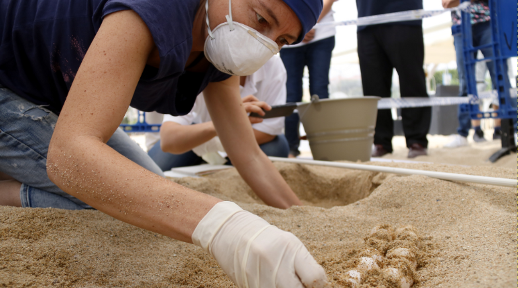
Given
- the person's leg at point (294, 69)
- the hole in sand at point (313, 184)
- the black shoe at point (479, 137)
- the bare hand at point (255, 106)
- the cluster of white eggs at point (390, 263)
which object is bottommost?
the black shoe at point (479, 137)

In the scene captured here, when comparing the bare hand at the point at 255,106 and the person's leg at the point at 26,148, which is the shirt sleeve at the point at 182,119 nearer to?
the bare hand at the point at 255,106

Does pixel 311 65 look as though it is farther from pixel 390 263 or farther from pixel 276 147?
pixel 390 263

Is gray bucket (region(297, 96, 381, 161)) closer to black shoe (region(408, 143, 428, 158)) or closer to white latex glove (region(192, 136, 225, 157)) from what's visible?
white latex glove (region(192, 136, 225, 157))

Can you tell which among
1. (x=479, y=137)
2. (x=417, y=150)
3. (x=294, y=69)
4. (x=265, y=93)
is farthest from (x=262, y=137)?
(x=479, y=137)

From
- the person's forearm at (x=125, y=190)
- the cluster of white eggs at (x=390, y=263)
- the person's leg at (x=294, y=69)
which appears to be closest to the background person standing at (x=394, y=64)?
the person's leg at (x=294, y=69)

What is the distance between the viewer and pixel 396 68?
2986 millimetres

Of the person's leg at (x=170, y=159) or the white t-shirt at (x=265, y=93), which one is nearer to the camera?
the white t-shirt at (x=265, y=93)

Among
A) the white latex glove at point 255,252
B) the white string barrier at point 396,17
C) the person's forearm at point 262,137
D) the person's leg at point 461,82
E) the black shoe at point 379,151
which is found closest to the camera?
the white latex glove at point 255,252

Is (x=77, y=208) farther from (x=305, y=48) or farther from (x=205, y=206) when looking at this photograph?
(x=305, y=48)

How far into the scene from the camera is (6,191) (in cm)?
127

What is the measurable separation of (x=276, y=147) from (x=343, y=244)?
1.65 m

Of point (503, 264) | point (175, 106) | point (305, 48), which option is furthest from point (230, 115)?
point (305, 48)

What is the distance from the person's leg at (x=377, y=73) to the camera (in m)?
3.12

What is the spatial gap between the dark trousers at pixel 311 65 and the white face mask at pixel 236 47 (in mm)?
2231
